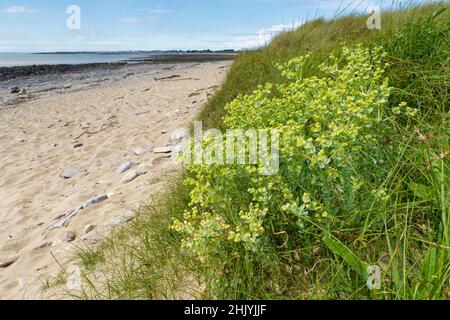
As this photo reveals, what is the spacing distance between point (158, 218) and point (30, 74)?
108ft

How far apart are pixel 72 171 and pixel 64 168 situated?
1.36 feet

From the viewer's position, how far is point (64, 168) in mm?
6848

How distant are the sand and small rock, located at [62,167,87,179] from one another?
0.09 m

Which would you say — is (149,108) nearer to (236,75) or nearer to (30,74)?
(236,75)

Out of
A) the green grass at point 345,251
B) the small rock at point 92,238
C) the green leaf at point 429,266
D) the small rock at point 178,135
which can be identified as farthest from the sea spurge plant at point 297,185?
the small rock at point 178,135

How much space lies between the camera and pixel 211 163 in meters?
2.30

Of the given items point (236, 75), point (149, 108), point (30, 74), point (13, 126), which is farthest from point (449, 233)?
point (30, 74)

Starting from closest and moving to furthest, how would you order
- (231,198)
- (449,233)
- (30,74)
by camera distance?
1. (449,233)
2. (231,198)
3. (30,74)

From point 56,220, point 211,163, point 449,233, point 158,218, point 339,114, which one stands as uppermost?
point 339,114

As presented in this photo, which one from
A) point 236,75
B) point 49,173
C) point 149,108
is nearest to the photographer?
point 49,173

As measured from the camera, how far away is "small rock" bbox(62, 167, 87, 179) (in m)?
6.42

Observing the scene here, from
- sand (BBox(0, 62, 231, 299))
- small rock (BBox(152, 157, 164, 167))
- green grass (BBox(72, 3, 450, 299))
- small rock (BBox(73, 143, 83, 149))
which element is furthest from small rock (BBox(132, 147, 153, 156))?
green grass (BBox(72, 3, 450, 299))

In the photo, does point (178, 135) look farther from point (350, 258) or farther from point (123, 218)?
point (350, 258)

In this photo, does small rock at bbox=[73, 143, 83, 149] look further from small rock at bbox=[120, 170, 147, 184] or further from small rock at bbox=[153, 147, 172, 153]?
small rock at bbox=[120, 170, 147, 184]
